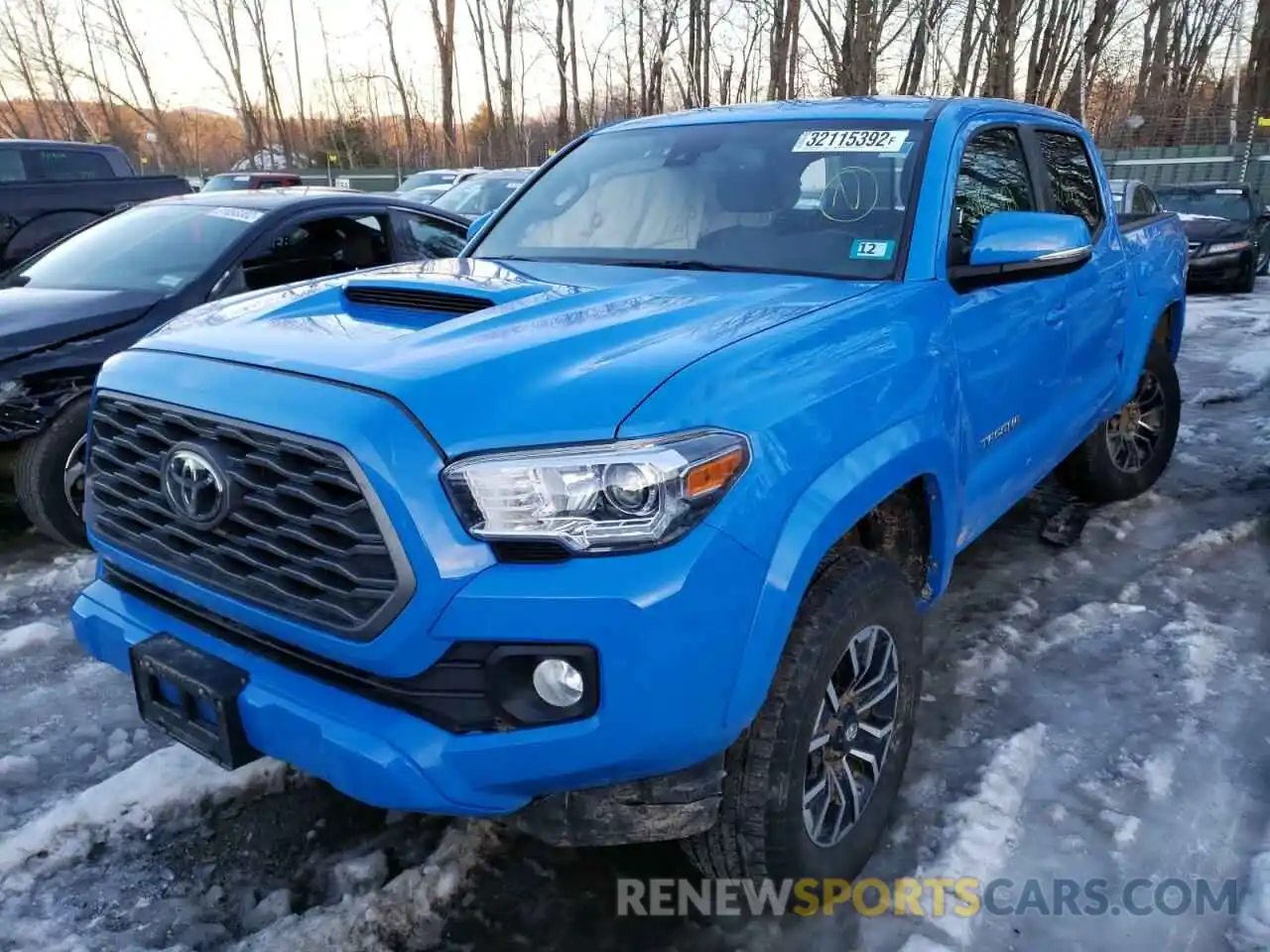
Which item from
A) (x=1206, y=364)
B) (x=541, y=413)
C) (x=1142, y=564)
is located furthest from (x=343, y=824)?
(x=1206, y=364)

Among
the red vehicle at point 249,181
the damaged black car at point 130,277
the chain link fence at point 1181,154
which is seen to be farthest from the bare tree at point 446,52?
the damaged black car at point 130,277

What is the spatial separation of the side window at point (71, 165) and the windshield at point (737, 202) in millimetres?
7806

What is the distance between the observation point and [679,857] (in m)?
2.54

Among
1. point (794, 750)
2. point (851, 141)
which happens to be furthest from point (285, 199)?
point (794, 750)

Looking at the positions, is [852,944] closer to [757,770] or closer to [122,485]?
[757,770]

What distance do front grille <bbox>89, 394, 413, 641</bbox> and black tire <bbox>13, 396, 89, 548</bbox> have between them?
Answer: 2.24 metres

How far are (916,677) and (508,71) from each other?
27.2m

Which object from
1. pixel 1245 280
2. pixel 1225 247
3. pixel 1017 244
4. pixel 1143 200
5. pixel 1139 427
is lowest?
pixel 1245 280

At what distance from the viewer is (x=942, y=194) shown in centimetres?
285

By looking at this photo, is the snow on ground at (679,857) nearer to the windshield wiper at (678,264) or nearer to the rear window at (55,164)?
the windshield wiper at (678,264)

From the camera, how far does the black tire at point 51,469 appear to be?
4.18 metres

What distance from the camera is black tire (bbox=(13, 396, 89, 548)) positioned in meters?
4.18

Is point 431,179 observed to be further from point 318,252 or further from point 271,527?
point 271,527

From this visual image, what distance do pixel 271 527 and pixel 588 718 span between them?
74cm
